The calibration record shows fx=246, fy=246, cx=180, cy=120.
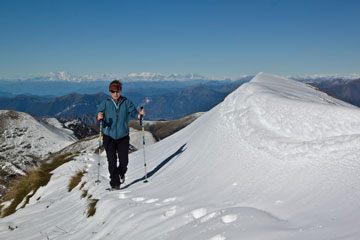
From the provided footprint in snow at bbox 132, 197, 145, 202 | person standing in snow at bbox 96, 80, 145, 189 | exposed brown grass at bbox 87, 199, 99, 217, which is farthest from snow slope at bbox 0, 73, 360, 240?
person standing in snow at bbox 96, 80, 145, 189

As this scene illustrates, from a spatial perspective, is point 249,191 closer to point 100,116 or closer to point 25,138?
point 100,116

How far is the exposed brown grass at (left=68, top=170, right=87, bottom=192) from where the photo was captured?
1293 cm

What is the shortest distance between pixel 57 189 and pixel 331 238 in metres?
13.5

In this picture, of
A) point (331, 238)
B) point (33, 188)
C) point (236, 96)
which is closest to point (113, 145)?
point (236, 96)

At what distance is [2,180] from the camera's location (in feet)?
73.4

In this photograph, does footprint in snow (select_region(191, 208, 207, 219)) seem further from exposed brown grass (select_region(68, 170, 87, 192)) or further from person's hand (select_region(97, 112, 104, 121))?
exposed brown grass (select_region(68, 170, 87, 192))

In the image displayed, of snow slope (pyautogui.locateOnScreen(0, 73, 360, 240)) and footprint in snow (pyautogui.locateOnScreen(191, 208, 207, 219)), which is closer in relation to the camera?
snow slope (pyautogui.locateOnScreen(0, 73, 360, 240))

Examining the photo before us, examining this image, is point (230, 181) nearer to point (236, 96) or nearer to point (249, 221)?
point (249, 221)

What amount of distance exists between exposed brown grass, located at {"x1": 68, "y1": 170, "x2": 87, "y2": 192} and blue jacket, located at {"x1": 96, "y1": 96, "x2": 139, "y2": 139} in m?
5.67

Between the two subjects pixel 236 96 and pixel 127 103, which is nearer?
pixel 127 103

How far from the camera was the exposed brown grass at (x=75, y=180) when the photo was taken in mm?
12930

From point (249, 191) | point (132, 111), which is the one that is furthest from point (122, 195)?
point (249, 191)

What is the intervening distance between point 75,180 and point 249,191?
36.2ft

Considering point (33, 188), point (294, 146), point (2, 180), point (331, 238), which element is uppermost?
point (294, 146)
